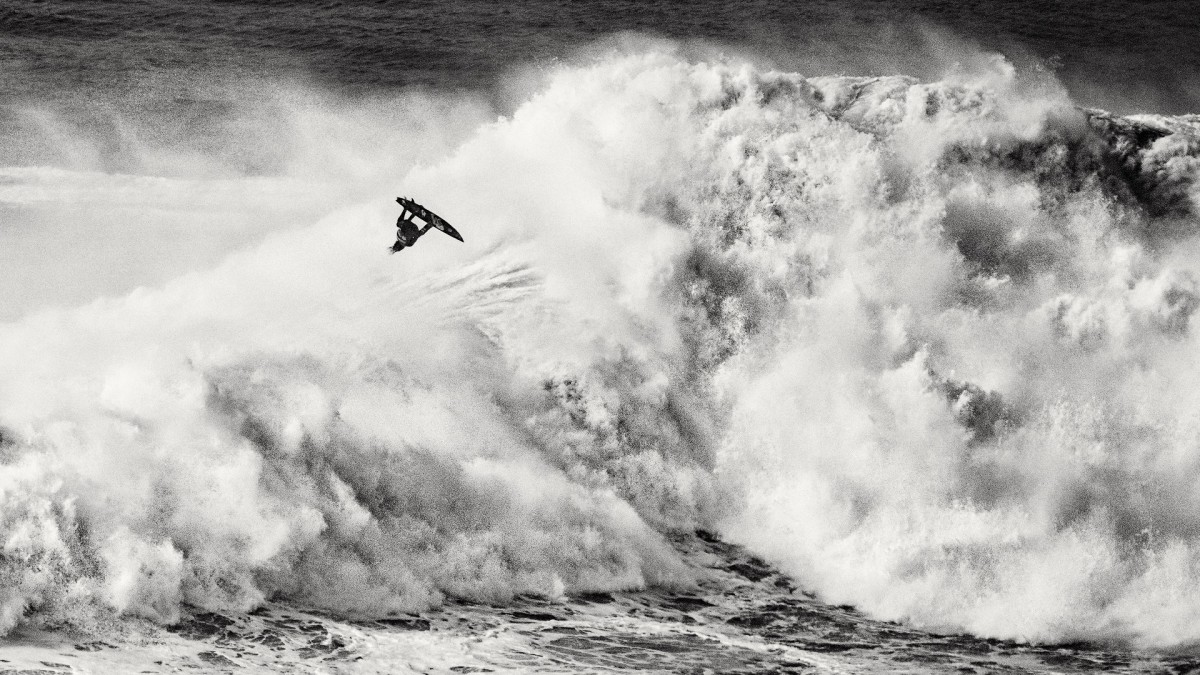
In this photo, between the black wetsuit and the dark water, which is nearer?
the black wetsuit

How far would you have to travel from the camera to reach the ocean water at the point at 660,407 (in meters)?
21.8

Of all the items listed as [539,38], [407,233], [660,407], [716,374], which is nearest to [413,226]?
[407,233]

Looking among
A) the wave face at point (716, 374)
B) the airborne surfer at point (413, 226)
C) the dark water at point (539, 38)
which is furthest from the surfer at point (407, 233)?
the dark water at point (539, 38)

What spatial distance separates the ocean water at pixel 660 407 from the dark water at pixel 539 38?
379 inches

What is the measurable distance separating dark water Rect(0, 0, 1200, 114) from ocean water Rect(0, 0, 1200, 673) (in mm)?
9635

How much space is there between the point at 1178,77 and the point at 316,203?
22443mm

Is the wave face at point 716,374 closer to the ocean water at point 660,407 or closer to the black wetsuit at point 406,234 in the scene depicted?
the ocean water at point 660,407

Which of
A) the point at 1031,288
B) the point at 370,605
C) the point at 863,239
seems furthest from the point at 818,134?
the point at 370,605

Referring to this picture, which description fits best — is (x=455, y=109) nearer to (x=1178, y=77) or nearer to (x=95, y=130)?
(x=95, y=130)

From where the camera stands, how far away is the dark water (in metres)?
38.9

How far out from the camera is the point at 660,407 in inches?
997

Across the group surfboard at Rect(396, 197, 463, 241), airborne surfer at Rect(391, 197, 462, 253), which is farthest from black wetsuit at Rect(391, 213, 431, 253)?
surfboard at Rect(396, 197, 463, 241)

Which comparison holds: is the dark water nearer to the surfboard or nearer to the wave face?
the wave face

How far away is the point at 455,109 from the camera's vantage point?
37.2 metres
